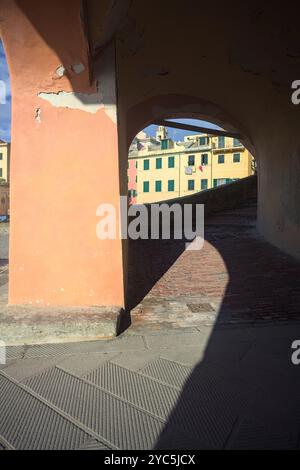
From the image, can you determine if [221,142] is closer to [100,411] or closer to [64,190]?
[64,190]

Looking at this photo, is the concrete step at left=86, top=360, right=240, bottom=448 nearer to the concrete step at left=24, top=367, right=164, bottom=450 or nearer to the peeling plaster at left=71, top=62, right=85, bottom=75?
the concrete step at left=24, top=367, right=164, bottom=450

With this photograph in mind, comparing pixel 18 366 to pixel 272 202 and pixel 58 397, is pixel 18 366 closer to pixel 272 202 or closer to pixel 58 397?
pixel 58 397

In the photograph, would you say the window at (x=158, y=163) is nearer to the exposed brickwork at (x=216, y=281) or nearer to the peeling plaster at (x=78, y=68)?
the exposed brickwork at (x=216, y=281)

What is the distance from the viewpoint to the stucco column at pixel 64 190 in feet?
11.7

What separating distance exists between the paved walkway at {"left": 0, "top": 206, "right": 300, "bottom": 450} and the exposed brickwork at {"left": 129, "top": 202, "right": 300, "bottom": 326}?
32 mm

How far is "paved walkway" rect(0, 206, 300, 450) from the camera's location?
1792 mm

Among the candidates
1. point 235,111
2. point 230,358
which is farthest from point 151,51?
point 230,358

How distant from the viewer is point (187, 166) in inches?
1532

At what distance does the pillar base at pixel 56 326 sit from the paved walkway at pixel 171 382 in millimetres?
105

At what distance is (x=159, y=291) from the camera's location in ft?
15.6

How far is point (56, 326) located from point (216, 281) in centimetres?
278

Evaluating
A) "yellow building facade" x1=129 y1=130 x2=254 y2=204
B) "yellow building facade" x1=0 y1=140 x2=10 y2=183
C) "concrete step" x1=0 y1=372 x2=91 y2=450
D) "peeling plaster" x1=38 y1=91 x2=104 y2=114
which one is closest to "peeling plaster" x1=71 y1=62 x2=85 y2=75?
"peeling plaster" x1=38 y1=91 x2=104 y2=114

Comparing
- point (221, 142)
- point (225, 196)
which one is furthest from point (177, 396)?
point (221, 142)

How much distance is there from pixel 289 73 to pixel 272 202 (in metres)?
2.92
